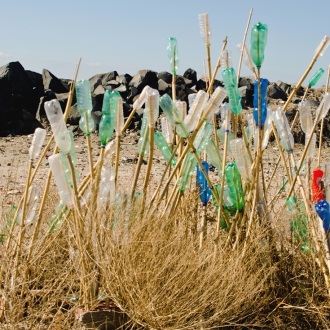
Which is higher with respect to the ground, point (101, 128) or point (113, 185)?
point (101, 128)

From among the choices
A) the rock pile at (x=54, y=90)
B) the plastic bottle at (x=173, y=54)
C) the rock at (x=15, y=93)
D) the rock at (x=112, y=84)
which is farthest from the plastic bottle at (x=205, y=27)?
the rock at (x=112, y=84)

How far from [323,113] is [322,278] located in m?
0.64

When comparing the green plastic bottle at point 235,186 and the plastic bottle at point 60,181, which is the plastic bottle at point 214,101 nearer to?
the green plastic bottle at point 235,186

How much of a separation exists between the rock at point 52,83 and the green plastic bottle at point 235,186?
7.59 meters

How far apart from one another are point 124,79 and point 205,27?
7.21 meters

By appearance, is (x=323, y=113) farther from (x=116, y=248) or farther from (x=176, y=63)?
(x=116, y=248)

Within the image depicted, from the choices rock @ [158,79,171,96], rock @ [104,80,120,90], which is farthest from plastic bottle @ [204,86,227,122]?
rock @ [104,80,120,90]

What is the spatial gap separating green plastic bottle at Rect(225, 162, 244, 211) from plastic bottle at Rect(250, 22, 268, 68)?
0.45 meters

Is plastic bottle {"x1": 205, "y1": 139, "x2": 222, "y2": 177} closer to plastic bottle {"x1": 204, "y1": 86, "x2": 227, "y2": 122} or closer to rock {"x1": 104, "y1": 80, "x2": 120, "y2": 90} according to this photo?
plastic bottle {"x1": 204, "y1": 86, "x2": 227, "y2": 122}

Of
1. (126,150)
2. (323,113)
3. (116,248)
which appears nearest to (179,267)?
(116,248)

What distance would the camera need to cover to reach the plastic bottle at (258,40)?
75.9 inches

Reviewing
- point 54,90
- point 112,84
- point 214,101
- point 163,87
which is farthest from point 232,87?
point 54,90

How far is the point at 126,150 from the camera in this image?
7.00 metres

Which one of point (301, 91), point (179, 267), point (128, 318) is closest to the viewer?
point (179, 267)
